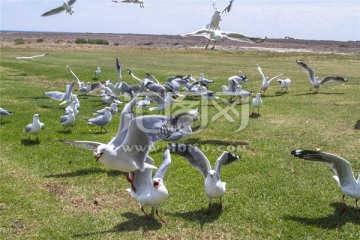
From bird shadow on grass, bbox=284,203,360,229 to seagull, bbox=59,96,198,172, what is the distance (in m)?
2.52

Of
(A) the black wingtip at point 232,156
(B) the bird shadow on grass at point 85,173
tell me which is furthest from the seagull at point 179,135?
(A) the black wingtip at point 232,156

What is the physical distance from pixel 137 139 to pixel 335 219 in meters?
3.52

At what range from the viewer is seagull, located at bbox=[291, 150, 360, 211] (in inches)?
249

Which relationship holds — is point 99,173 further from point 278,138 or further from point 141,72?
point 141,72

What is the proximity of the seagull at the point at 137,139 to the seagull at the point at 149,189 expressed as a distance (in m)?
0.23

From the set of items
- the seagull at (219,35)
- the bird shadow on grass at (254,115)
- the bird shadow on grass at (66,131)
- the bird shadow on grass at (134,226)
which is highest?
the seagull at (219,35)

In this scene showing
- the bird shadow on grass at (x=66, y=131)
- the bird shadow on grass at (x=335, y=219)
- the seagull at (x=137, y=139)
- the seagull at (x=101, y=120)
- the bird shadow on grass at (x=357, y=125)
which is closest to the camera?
the seagull at (x=137, y=139)

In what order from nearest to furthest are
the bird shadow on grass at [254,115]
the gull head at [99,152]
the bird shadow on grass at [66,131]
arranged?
the gull head at [99,152] → the bird shadow on grass at [66,131] → the bird shadow on grass at [254,115]

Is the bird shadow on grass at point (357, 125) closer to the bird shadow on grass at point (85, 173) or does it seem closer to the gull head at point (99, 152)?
the bird shadow on grass at point (85, 173)

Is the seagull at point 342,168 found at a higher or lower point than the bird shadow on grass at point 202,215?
higher

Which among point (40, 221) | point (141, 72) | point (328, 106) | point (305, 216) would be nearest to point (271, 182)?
point (305, 216)

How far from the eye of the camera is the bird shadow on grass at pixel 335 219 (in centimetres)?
628

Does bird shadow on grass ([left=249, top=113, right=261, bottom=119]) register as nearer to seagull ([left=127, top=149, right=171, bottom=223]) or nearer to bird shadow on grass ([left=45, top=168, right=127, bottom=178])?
bird shadow on grass ([left=45, top=168, right=127, bottom=178])

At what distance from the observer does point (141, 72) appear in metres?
26.1
